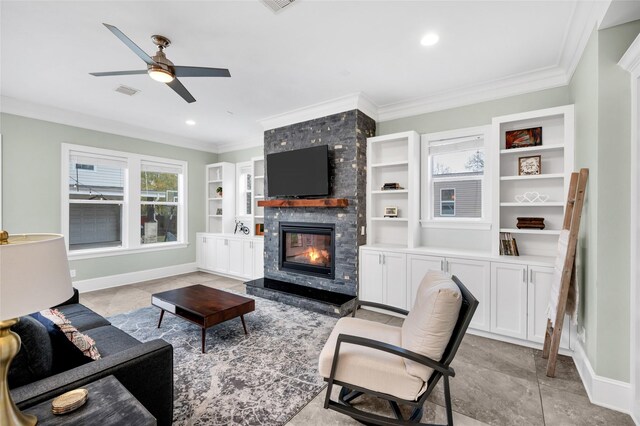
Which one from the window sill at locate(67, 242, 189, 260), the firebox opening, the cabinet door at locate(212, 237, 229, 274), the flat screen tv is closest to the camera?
the flat screen tv

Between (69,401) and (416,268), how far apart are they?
3264 millimetres

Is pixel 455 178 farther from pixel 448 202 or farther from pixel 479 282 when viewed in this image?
pixel 479 282

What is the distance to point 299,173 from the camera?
442 centimetres

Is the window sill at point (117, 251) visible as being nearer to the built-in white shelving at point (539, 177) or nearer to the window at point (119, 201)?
the window at point (119, 201)

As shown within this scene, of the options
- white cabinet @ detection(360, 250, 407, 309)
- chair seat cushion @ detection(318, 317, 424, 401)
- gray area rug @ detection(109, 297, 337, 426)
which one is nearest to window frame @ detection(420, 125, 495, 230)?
white cabinet @ detection(360, 250, 407, 309)

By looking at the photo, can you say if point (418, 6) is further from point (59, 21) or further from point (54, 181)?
point (54, 181)

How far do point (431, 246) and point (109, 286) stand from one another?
17.9ft

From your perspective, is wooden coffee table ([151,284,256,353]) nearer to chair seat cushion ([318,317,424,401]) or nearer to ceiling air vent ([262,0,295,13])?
chair seat cushion ([318,317,424,401])

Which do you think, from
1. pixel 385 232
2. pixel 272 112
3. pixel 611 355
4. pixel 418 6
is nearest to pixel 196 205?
pixel 272 112

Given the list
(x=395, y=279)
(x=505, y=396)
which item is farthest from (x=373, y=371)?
(x=395, y=279)

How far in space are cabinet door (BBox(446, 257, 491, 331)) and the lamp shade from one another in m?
3.40

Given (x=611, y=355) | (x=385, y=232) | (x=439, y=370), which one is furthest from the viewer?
(x=385, y=232)

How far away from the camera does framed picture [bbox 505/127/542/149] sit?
317cm

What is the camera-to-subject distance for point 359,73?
3.26 m
